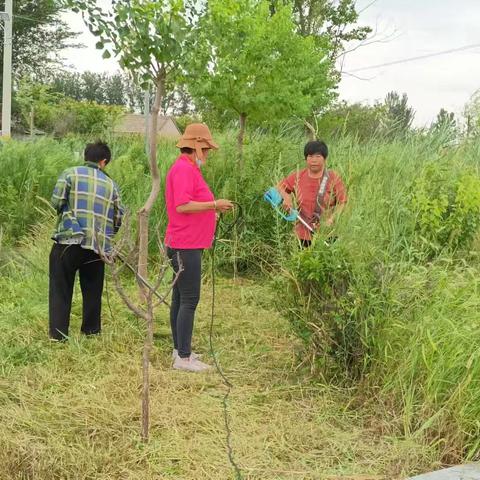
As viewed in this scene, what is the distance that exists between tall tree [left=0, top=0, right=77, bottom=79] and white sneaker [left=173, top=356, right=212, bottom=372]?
99.8ft

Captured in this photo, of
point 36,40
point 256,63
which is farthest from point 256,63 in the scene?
point 36,40

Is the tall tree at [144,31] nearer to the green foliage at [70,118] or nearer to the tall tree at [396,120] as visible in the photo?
the tall tree at [396,120]

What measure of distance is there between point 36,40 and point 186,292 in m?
32.5

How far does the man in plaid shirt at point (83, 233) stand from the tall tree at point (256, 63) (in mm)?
1774

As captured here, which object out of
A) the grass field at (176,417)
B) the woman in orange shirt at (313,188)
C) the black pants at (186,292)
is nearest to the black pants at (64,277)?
the grass field at (176,417)

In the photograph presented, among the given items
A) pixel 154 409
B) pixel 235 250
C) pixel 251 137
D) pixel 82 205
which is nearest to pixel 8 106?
pixel 251 137

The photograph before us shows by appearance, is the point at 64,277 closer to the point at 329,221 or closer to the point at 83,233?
the point at 83,233

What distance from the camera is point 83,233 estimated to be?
429 centimetres

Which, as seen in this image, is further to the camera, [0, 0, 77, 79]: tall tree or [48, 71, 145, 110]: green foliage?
[48, 71, 145, 110]: green foliage

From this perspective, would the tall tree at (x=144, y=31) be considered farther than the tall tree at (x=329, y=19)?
No

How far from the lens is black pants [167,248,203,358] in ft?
12.7

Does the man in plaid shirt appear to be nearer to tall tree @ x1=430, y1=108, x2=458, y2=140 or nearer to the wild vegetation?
the wild vegetation

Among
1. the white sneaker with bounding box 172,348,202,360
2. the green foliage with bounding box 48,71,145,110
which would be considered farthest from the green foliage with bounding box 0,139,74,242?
the green foliage with bounding box 48,71,145,110

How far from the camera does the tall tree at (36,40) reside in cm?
3111
